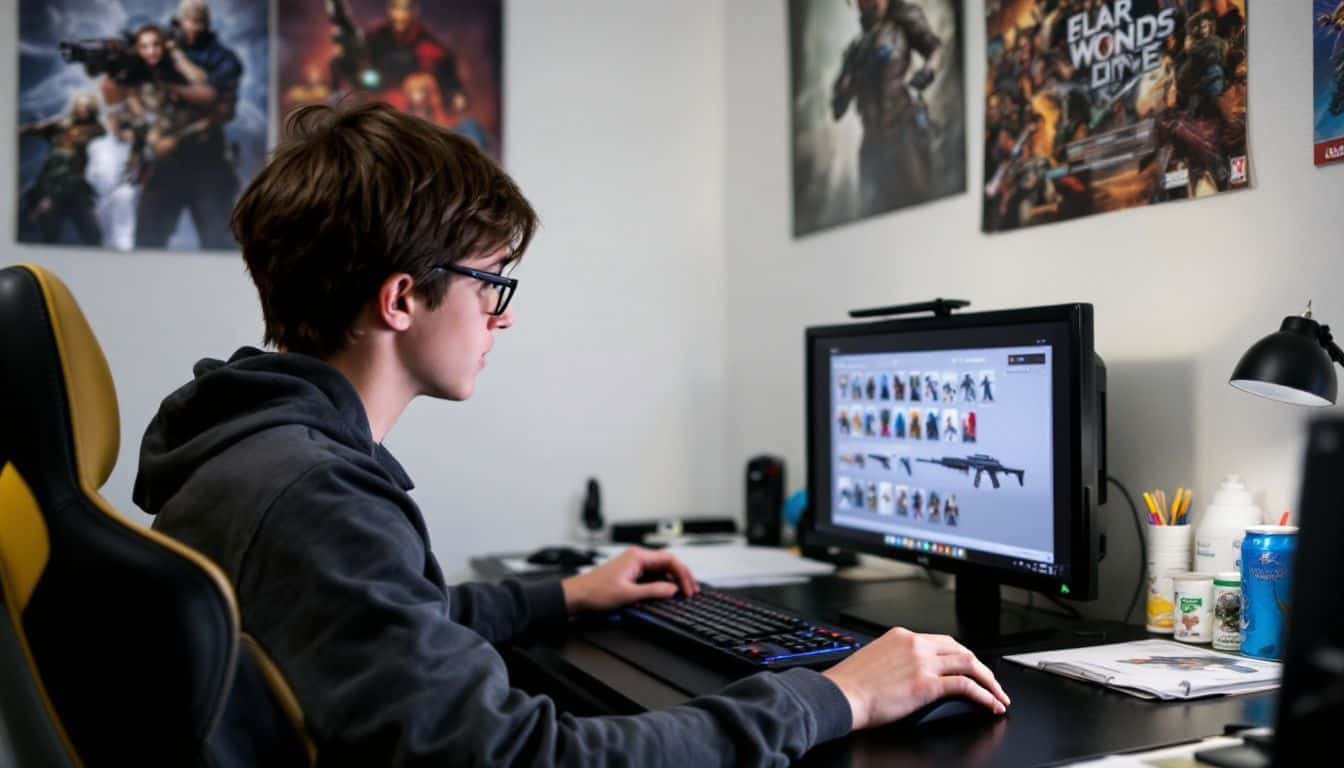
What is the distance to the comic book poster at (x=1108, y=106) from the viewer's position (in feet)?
4.62

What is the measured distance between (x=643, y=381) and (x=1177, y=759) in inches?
71.6

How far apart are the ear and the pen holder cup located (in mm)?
981

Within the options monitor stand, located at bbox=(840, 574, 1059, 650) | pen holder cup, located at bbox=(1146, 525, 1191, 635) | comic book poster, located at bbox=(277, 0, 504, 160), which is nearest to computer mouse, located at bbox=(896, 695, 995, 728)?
monitor stand, located at bbox=(840, 574, 1059, 650)

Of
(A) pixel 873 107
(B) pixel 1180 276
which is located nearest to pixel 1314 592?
(B) pixel 1180 276

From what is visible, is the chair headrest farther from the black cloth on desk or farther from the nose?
the nose

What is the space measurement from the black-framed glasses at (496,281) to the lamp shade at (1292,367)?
0.80 meters

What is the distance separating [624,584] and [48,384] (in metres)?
0.87

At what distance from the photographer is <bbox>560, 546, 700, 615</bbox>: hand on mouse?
5.05 ft

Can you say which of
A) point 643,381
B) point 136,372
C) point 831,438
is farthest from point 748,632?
point 136,372

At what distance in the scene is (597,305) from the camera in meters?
2.59

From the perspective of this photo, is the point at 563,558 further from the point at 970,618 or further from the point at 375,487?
the point at 375,487

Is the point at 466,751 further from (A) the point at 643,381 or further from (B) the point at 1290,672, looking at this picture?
(A) the point at 643,381

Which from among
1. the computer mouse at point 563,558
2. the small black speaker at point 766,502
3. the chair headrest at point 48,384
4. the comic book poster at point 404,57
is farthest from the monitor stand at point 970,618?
the comic book poster at point 404,57

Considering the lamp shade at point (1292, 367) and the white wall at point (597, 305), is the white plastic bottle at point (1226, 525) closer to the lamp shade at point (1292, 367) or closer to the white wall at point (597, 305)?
the lamp shade at point (1292, 367)
